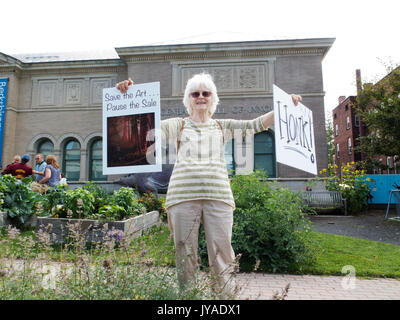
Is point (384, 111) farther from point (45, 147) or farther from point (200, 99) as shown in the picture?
point (45, 147)

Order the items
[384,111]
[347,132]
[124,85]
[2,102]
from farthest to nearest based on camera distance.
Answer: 1. [347,132]
2. [2,102]
3. [384,111]
4. [124,85]

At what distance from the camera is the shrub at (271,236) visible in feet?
14.5

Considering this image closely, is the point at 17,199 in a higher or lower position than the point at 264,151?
lower

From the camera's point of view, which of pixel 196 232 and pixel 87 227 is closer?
pixel 196 232

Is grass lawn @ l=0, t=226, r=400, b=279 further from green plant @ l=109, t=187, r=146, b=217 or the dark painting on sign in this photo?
the dark painting on sign

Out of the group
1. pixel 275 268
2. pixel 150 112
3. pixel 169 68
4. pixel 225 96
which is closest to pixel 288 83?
pixel 225 96

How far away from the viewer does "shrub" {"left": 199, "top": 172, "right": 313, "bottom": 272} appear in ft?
14.5

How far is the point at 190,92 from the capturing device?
7.95ft

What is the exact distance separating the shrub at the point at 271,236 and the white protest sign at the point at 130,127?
2.28m

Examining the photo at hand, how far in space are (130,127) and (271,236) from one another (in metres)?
3.03

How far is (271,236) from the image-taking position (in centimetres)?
452

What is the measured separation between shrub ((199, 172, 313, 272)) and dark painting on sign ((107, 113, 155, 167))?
2.29 meters

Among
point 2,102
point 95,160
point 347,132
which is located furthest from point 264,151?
point 347,132

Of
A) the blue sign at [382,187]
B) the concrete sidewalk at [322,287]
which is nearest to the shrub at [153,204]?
the concrete sidewalk at [322,287]
